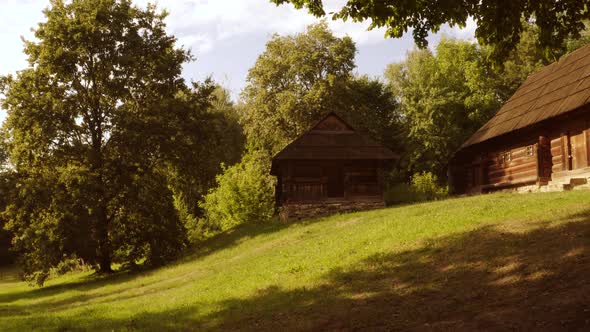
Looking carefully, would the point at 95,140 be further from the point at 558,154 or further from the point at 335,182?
the point at 558,154

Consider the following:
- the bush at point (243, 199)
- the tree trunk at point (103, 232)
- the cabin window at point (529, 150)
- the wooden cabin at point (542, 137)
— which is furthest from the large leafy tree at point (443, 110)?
the tree trunk at point (103, 232)

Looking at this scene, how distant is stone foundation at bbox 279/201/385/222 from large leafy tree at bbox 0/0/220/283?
6577mm

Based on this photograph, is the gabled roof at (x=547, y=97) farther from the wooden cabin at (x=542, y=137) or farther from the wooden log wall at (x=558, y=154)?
the wooden log wall at (x=558, y=154)

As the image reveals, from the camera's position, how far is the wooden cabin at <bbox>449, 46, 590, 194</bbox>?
23.8 meters

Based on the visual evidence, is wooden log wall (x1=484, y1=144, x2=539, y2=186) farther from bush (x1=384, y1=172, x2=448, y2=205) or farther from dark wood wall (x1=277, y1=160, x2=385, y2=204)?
bush (x1=384, y1=172, x2=448, y2=205)

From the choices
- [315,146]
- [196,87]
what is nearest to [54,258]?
[196,87]

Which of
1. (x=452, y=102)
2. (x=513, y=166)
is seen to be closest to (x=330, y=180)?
(x=513, y=166)

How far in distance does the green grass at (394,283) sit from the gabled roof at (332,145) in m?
9.03

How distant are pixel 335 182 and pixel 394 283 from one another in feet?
72.6

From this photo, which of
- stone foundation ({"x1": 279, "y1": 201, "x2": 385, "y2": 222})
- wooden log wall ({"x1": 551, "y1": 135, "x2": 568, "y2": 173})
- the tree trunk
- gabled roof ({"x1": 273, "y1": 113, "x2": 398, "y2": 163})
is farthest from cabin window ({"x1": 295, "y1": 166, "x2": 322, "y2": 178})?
wooden log wall ({"x1": 551, "y1": 135, "x2": 568, "y2": 173})

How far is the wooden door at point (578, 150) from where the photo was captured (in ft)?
77.2

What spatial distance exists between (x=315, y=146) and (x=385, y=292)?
21504 mm

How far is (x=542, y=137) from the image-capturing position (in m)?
26.3

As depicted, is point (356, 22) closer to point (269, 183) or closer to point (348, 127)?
point (348, 127)
